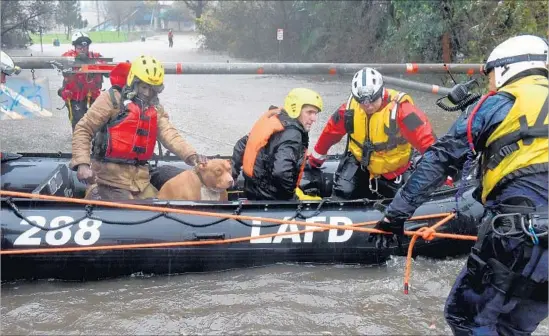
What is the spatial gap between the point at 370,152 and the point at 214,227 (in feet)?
5.15

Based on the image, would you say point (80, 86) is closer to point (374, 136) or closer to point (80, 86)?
point (80, 86)

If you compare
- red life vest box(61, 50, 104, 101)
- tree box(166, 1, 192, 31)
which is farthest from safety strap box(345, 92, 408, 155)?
tree box(166, 1, 192, 31)

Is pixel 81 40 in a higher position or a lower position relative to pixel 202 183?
higher

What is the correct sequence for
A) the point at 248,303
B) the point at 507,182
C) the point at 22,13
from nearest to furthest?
1. the point at 507,182
2. the point at 248,303
3. the point at 22,13

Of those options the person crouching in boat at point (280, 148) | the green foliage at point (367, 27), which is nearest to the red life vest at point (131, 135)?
the person crouching in boat at point (280, 148)

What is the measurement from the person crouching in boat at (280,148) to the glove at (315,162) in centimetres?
106

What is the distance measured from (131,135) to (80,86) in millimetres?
3525

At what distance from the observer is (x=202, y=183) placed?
4652 millimetres

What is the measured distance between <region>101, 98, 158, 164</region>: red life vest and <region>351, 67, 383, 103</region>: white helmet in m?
1.73

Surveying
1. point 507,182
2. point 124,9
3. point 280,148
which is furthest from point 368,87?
point 124,9

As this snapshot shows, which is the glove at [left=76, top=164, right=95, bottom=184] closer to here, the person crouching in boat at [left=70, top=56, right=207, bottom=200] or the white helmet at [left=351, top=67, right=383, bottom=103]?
the person crouching in boat at [left=70, top=56, right=207, bottom=200]

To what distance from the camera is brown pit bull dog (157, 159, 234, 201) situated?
15.0 feet

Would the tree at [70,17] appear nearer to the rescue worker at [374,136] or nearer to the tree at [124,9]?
the tree at [124,9]

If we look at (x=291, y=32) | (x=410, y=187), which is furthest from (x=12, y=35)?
(x=410, y=187)
